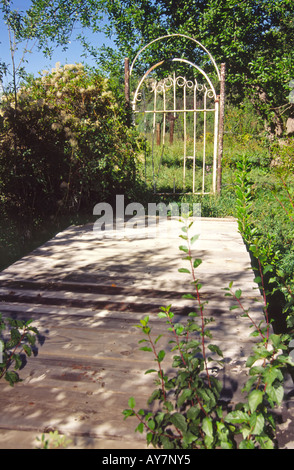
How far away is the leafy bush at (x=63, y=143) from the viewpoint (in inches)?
221

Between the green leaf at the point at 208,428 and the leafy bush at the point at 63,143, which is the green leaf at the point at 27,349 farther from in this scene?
the leafy bush at the point at 63,143

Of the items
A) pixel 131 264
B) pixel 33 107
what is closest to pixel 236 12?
pixel 33 107

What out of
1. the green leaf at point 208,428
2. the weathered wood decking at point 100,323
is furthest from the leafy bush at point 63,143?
the green leaf at point 208,428

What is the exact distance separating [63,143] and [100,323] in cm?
392

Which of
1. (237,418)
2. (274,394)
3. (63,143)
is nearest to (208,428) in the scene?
(237,418)

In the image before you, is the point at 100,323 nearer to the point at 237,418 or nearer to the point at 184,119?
the point at 237,418

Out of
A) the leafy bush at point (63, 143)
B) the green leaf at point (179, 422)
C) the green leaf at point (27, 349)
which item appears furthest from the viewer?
the leafy bush at point (63, 143)

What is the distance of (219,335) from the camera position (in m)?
2.65

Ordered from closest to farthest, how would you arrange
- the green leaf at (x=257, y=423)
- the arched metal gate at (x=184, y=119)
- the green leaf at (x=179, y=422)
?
1. the green leaf at (x=257, y=423)
2. the green leaf at (x=179, y=422)
3. the arched metal gate at (x=184, y=119)

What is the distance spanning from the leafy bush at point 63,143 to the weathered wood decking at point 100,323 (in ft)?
4.39

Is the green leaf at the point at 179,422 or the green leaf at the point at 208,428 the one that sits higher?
the green leaf at the point at 208,428

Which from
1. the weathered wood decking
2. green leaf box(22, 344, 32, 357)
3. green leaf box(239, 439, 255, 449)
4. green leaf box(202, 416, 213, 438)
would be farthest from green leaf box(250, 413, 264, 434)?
green leaf box(22, 344, 32, 357)

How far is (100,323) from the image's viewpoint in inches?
111
